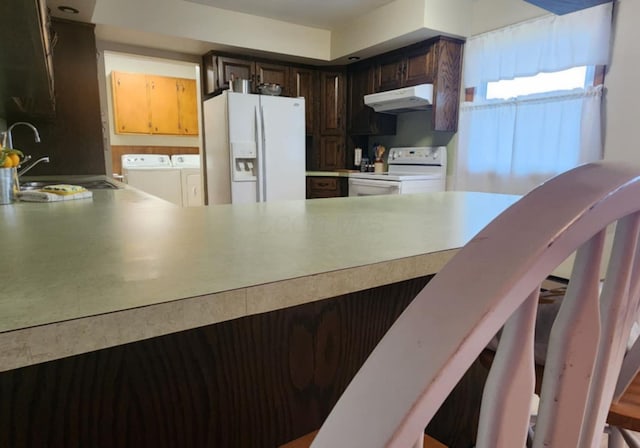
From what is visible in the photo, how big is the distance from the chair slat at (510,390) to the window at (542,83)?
315 centimetres

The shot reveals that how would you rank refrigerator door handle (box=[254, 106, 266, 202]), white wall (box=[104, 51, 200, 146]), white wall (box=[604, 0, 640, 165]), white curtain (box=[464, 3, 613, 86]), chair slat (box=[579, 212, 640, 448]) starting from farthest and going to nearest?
1. white wall (box=[104, 51, 200, 146])
2. refrigerator door handle (box=[254, 106, 266, 202])
3. white curtain (box=[464, 3, 613, 86])
4. white wall (box=[604, 0, 640, 165])
5. chair slat (box=[579, 212, 640, 448])

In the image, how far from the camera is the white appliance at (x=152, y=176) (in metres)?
5.46

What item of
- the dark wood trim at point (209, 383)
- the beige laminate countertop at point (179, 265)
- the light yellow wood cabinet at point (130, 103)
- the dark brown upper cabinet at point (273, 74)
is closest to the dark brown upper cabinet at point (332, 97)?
the dark brown upper cabinet at point (273, 74)

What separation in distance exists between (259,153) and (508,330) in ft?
11.9

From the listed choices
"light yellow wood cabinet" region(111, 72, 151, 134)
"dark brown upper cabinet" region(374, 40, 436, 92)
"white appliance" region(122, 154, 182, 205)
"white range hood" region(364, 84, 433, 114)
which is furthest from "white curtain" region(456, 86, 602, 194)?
"light yellow wood cabinet" region(111, 72, 151, 134)

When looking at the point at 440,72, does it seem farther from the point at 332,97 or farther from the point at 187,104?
the point at 187,104

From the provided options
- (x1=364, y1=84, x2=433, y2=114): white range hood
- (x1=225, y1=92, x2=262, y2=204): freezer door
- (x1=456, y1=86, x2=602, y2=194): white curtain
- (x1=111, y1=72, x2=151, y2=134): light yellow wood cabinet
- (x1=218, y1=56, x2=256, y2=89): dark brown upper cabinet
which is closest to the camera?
(x1=456, y1=86, x2=602, y2=194): white curtain

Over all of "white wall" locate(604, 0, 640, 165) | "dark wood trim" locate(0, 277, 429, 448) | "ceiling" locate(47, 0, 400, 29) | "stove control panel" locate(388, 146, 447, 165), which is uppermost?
"ceiling" locate(47, 0, 400, 29)

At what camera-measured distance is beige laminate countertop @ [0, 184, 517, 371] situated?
1.36ft

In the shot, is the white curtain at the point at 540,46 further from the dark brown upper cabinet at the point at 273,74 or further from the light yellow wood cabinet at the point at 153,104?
the light yellow wood cabinet at the point at 153,104

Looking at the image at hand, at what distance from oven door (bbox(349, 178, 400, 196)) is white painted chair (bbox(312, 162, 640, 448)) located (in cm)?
317

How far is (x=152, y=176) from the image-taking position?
554cm

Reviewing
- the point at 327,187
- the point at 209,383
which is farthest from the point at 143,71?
the point at 209,383

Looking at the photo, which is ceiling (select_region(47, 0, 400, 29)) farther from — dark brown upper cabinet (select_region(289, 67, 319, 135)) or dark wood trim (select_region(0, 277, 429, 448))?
dark wood trim (select_region(0, 277, 429, 448))
